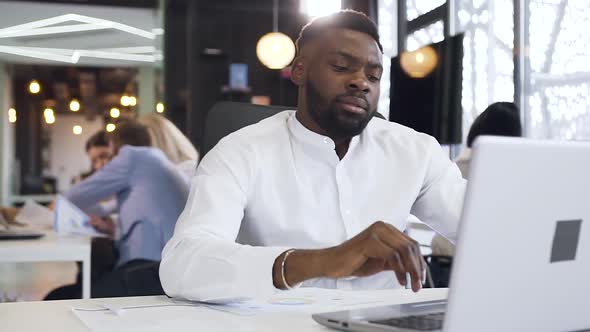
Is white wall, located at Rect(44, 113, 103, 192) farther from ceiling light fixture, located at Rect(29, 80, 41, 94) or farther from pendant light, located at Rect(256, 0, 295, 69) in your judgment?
pendant light, located at Rect(256, 0, 295, 69)

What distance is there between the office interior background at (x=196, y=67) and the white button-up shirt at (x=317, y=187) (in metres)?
0.33

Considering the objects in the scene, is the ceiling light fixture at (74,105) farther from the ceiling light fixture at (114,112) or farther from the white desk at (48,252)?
the white desk at (48,252)

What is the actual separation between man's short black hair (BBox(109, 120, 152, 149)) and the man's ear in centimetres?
194

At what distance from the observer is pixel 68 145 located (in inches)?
500

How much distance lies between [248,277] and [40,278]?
5885 millimetres

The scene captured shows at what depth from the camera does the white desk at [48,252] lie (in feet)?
8.13

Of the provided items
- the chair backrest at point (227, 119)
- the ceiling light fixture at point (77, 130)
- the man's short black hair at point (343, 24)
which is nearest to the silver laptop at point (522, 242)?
the man's short black hair at point (343, 24)

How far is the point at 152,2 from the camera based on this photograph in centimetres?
942

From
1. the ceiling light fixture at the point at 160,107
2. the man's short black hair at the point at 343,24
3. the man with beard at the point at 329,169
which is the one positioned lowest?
the man with beard at the point at 329,169

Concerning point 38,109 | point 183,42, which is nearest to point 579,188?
point 183,42

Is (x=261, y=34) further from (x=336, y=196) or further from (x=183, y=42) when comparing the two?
(x=336, y=196)

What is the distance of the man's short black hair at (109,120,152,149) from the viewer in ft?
12.1

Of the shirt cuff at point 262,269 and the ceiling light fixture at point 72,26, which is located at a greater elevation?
the ceiling light fixture at point 72,26

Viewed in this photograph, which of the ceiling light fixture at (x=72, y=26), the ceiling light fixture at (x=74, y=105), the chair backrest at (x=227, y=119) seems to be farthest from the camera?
the ceiling light fixture at (x=74, y=105)
